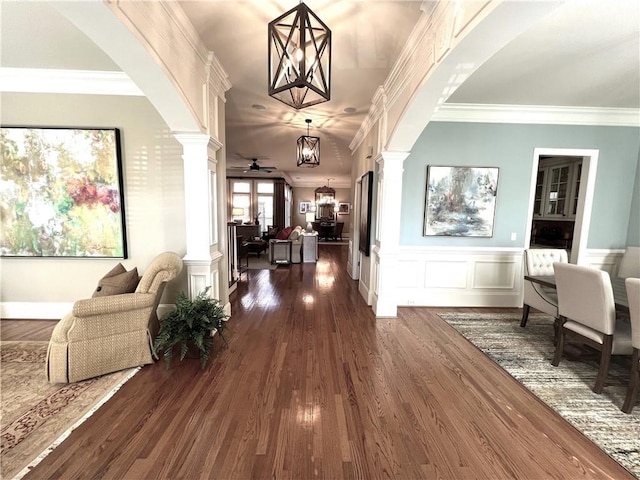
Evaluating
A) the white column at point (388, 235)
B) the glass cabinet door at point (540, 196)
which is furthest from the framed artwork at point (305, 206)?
the white column at point (388, 235)

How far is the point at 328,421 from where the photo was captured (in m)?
1.81

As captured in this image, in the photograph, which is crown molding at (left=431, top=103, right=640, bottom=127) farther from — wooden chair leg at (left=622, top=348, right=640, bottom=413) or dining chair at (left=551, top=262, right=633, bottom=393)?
wooden chair leg at (left=622, top=348, right=640, bottom=413)

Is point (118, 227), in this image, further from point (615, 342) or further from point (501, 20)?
point (615, 342)

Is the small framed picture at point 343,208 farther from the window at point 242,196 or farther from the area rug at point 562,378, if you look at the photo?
the area rug at point 562,378

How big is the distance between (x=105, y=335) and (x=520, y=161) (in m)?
5.34

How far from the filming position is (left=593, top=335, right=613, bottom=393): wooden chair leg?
2.07 m

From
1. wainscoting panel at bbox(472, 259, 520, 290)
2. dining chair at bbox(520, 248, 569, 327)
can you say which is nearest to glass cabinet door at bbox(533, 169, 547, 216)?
wainscoting panel at bbox(472, 259, 520, 290)

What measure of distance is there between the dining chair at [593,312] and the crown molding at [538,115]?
241cm

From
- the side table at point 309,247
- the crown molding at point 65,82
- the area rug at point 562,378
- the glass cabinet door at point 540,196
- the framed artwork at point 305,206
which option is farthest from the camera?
the framed artwork at point 305,206

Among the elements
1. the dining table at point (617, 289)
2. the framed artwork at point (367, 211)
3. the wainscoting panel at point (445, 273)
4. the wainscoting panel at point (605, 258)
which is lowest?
the wainscoting panel at point (445, 273)

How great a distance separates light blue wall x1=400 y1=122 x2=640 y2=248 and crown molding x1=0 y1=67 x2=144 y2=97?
12.3 feet

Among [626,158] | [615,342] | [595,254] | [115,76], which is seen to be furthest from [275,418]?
[626,158]

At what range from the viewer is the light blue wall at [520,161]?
3799mm

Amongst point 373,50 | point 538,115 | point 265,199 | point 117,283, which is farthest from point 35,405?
point 265,199
